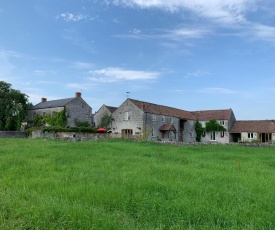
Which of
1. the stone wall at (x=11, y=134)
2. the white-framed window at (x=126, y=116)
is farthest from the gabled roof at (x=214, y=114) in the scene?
the stone wall at (x=11, y=134)

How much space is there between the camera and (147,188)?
8367mm

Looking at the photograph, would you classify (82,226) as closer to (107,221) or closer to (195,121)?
(107,221)

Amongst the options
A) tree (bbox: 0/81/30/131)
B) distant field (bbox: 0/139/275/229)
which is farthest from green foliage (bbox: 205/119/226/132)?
distant field (bbox: 0/139/275/229)

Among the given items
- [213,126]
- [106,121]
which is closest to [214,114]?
[213,126]

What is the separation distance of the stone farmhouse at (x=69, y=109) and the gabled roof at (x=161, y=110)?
39.9 feet

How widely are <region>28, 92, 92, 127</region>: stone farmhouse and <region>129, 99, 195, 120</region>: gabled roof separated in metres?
12.2

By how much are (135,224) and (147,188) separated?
2.74 meters

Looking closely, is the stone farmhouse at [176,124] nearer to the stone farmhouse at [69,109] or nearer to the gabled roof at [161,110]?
the gabled roof at [161,110]

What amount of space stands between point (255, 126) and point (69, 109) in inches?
1334

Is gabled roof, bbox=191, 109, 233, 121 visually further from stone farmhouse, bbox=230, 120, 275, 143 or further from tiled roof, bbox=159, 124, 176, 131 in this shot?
tiled roof, bbox=159, 124, 176, 131

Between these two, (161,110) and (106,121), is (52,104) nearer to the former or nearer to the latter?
(106,121)

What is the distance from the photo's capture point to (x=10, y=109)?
170ft

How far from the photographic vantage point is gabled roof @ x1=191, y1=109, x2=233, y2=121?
57.0 metres

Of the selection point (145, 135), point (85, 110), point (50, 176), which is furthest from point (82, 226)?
point (85, 110)
